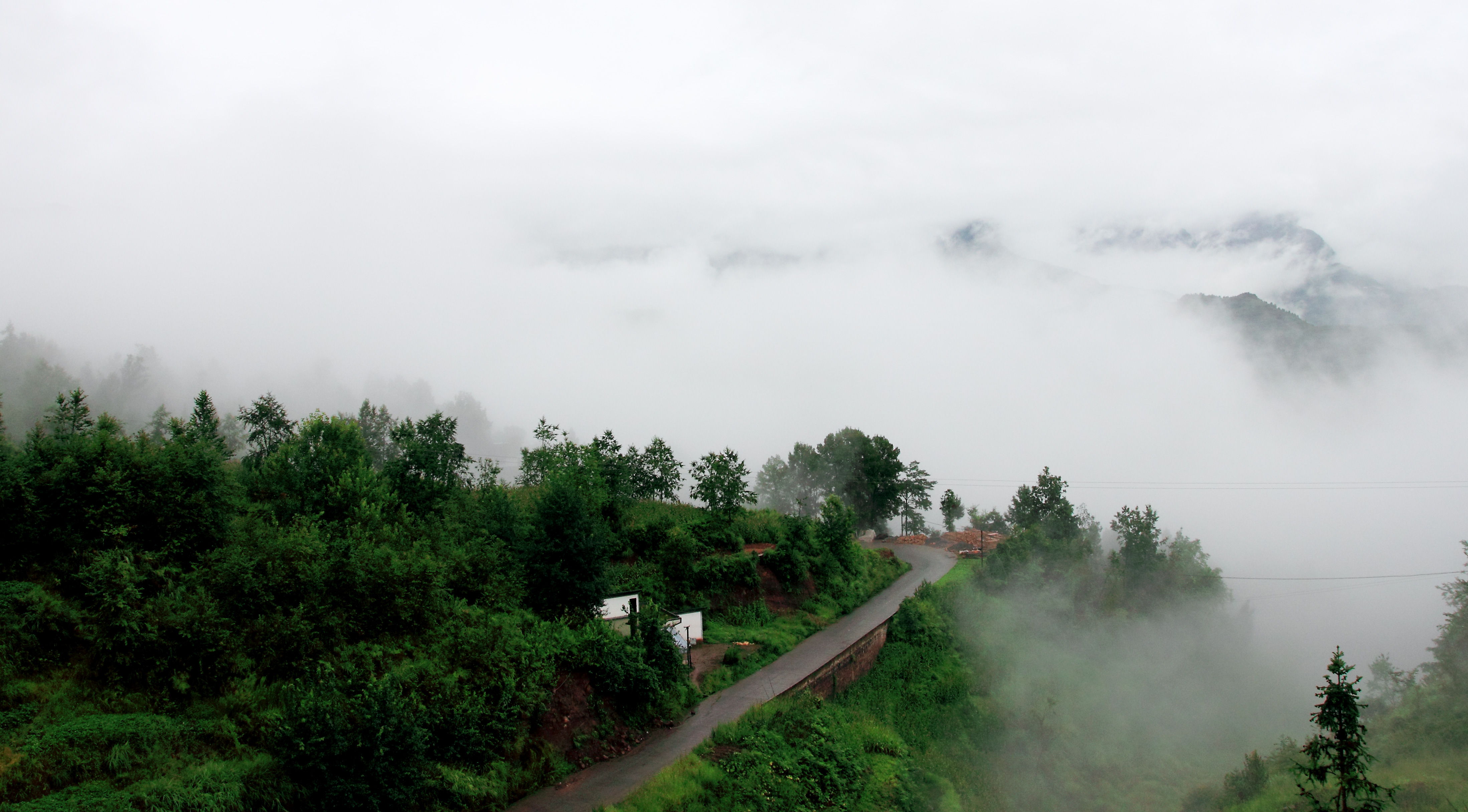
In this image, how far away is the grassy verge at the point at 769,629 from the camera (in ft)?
85.9

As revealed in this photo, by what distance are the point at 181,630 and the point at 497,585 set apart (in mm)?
8499

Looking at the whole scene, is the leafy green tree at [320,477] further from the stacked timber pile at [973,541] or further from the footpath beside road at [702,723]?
the stacked timber pile at [973,541]

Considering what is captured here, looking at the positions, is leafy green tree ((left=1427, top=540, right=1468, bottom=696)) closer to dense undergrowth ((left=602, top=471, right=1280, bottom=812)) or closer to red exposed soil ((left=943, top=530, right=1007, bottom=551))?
dense undergrowth ((left=602, top=471, right=1280, bottom=812))

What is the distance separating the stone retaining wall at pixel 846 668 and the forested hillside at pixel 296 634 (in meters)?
4.84

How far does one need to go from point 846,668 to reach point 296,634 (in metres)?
20.5

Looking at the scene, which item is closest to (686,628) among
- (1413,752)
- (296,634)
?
(296,634)

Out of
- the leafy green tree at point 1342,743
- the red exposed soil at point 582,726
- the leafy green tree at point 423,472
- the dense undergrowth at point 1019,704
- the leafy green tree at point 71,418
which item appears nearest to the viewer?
the leafy green tree at point 1342,743

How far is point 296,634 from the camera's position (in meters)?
16.7

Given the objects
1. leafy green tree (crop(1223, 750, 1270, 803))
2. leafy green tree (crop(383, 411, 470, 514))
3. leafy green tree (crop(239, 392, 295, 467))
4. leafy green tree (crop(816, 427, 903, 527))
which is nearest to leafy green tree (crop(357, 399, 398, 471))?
leafy green tree (crop(239, 392, 295, 467))

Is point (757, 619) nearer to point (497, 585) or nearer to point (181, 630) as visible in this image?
point (497, 585)

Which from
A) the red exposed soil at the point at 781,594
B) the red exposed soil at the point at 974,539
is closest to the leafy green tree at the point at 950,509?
the red exposed soil at the point at 974,539

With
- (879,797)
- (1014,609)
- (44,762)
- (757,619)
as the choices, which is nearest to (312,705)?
(44,762)

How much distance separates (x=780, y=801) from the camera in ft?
61.4

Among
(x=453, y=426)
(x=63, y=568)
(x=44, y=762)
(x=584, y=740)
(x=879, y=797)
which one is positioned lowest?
(x=879, y=797)
